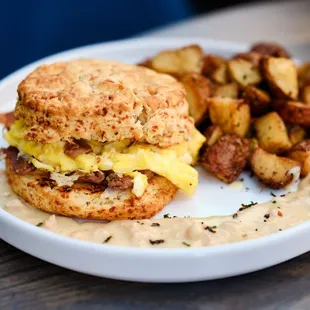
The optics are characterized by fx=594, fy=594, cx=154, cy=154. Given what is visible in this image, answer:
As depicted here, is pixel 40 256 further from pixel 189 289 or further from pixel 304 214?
pixel 304 214

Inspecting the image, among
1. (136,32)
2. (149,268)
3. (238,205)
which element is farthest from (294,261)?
(136,32)

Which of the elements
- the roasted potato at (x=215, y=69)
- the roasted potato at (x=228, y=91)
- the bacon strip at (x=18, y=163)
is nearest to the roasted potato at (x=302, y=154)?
the roasted potato at (x=228, y=91)

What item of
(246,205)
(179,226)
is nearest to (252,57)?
(246,205)

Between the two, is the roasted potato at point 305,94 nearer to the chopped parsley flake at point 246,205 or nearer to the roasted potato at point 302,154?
the roasted potato at point 302,154

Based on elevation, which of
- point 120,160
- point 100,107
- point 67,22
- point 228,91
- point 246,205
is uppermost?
point 100,107

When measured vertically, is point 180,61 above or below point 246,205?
above

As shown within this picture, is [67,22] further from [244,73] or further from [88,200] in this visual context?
[88,200]
